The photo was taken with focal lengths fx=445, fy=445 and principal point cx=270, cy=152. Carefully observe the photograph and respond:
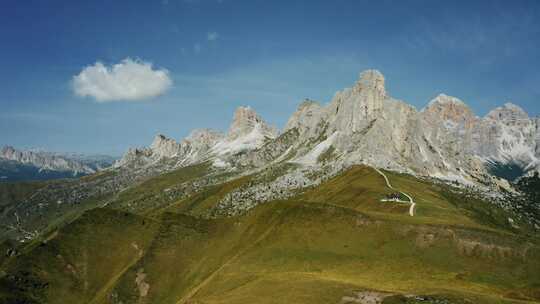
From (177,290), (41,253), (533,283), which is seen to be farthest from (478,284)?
(41,253)

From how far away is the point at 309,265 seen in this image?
129625mm

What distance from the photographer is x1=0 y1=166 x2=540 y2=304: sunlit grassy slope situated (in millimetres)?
103062

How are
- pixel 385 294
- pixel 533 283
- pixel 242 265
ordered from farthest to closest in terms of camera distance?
pixel 242 265, pixel 533 283, pixel 385 294

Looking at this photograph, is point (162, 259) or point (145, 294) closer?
point (145, 294)

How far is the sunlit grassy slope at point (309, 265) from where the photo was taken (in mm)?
103062

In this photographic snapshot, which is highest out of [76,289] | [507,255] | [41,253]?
[507,255]

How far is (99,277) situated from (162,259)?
94.7ft

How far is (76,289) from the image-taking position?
18525 cm

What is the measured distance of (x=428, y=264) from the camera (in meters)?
118

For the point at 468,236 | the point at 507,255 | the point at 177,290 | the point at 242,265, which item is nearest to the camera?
the point at 507,255

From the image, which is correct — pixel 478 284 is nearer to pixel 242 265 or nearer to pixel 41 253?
pixel 242 265

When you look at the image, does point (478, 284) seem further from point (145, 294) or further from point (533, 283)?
point (145, 294)

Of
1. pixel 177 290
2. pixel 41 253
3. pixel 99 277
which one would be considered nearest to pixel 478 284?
pixel 177 290

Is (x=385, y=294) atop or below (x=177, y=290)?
atop
